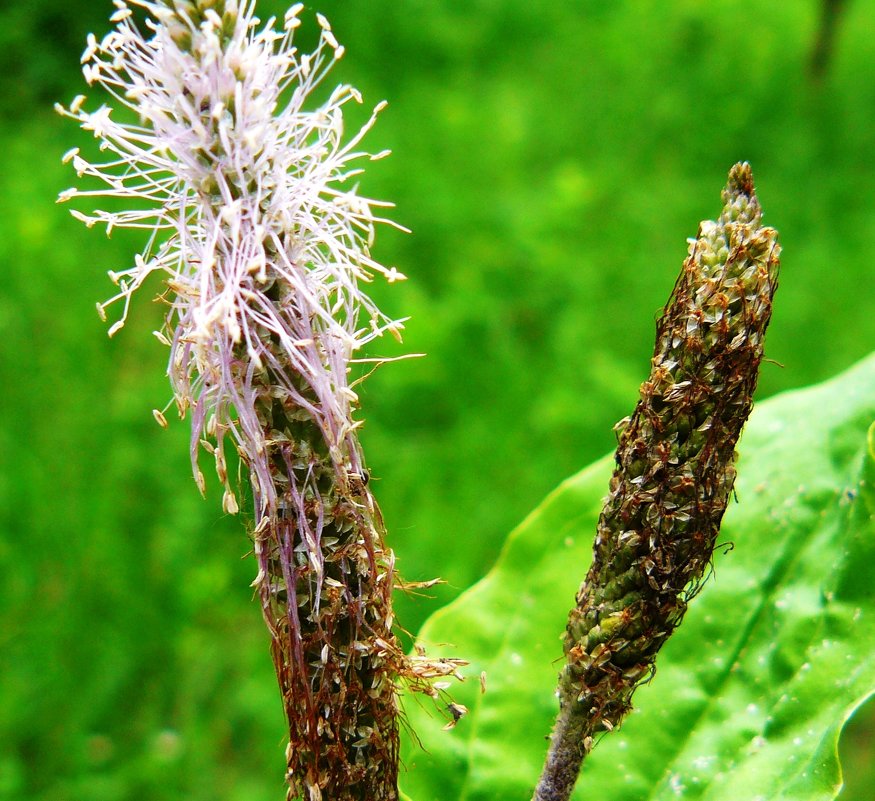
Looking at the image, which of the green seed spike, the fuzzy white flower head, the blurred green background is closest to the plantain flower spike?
the fuzzy white flower head

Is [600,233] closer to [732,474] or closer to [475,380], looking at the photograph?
[475,380]

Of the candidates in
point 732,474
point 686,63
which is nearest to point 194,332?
point 732,474

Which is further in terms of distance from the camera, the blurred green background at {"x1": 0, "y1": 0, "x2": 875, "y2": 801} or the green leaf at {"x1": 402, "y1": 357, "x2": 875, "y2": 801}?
the blurred green background at {"x1": 0, "y1": 0, "x2": 875, "y2": 801}

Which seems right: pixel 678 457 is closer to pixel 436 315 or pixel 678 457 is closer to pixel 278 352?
pixel 278 352

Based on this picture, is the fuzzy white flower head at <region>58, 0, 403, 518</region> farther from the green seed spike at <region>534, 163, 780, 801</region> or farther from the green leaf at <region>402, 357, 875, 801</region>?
the green leaf at <region>402, 357, 875, 801</region>

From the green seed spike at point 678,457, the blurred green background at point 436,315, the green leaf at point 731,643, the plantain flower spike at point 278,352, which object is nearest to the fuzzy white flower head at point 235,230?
the plantain flower spike at point 278,352

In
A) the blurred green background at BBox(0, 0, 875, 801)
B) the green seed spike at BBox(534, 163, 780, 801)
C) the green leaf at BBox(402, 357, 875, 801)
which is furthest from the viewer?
the blurred green background at BBox(0, 0, 875, 801)
